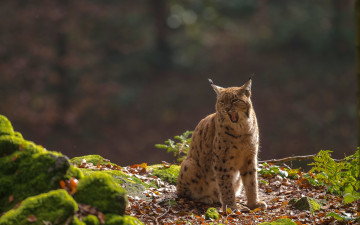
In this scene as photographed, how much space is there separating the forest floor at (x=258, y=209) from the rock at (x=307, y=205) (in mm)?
54

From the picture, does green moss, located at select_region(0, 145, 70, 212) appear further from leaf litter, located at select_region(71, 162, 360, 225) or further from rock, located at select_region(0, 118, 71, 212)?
leaf litter, located at select_region(71, 162, 360, 225)

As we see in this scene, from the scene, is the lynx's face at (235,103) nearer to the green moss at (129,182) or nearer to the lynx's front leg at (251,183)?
the lynx's front leg at (251,183)

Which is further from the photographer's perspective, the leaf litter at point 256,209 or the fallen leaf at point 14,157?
the leaf litter at point 256,209

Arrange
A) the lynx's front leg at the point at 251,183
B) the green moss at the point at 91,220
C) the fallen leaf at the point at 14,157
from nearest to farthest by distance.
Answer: the green moss at the point at 91,220 → the fallen leaf at the point at 14,157 → the lynx's front leg at the point at 251,183

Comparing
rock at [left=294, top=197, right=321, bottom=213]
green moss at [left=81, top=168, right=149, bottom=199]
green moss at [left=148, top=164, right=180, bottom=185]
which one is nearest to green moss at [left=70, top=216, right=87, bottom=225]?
green moss at [left=81, top=168, right=149, bottom=199]

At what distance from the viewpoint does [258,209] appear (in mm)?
6492

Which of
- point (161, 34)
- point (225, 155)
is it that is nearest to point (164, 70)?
point (161, 34)

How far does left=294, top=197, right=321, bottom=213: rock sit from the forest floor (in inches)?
2.1

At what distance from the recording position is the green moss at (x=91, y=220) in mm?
3811

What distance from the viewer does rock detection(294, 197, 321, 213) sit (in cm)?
584

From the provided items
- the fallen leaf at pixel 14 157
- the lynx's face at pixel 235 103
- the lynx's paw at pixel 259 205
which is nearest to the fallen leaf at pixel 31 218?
the fallen leaf at pixel 14 157

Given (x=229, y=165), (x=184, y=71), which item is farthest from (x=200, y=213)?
(x=184, y=71)

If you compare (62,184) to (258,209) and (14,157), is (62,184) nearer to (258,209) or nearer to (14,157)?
(14,157)

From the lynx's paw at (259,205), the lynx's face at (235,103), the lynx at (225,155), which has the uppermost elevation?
the lynx's face at (235,103)
